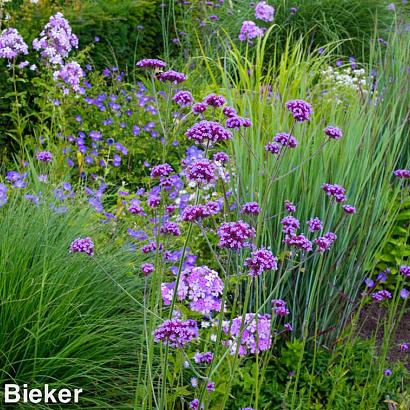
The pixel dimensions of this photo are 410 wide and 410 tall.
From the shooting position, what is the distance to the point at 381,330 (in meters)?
4.07

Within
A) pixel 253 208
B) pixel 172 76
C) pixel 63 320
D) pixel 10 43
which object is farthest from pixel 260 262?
pixel 10 43

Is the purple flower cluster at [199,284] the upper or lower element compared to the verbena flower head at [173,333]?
lower

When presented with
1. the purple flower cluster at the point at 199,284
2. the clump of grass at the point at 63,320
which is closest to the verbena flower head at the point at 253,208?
the purple flower cluster at the point at 199,284

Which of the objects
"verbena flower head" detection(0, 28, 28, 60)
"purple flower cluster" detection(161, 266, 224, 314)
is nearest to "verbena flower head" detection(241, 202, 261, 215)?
"purple flower cluster" detection(161, 266, 224, 314)

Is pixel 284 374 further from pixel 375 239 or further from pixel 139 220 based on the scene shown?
pixel 139 220

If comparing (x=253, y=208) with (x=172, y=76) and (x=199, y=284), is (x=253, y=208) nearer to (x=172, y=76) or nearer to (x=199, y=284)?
(x=199, y=284)

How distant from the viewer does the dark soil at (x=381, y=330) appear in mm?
3762

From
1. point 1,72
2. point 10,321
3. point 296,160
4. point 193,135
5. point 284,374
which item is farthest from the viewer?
point 1,72

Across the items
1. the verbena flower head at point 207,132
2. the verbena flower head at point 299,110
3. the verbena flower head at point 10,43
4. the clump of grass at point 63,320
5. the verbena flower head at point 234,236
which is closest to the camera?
the verbena flower head at point 234,236

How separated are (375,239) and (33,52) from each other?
135 inches

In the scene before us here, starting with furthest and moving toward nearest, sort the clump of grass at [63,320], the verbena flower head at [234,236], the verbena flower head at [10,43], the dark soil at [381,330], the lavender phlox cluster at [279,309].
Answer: the verbena flower head at [10,43], the dark soil at [381,330], the clump of grass at [63,320], the lavender phlox cluster at [279,309], the verbena flower head at [234,236]

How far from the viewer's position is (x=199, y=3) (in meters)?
8.48

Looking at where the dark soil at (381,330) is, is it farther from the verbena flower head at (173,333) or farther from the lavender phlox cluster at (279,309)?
the verbena flower head at (173,333)

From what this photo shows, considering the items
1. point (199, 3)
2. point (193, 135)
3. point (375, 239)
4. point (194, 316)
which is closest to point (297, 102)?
point (193, 135)
